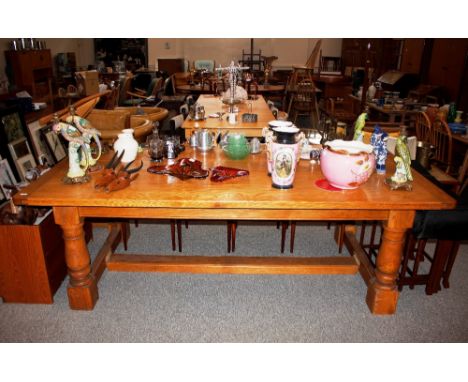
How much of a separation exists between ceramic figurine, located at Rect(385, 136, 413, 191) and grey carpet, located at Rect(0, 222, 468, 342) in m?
0.79

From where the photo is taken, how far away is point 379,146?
226cm

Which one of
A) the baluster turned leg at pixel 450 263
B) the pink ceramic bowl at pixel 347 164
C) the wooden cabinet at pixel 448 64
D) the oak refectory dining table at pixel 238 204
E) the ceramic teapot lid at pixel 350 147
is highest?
the wooden cabinet at pixel 448 64

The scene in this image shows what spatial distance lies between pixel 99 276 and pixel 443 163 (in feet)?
9.63

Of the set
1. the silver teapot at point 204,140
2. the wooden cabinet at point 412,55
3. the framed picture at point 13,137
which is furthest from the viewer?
the wooden cabinet at point 412,55

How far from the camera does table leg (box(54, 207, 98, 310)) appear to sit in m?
2.04

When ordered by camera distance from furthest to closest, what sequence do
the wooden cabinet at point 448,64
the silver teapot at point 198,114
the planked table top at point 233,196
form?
the wooden cabinet at point 448,64, the silver teapot at point 198,114, the planked table top at point 233,196

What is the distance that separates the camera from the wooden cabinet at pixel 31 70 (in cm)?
739

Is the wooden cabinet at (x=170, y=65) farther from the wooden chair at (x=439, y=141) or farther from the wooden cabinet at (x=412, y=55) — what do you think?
the wooden chair at (x=439, y=141)

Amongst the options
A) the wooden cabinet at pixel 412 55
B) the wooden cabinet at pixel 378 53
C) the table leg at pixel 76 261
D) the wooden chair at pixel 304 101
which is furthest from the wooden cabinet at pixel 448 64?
the table leg at pixel 76 261

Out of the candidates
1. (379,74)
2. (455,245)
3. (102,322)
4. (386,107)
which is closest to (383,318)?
(455,245)

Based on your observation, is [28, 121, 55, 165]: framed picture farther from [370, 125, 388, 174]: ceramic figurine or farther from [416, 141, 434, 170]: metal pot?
[416, 141, 434, 170]: metal pot

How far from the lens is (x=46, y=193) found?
197 centimetres

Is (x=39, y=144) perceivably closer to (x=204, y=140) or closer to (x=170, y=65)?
(x=204, y=140)

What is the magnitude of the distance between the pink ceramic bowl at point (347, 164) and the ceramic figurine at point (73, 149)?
4.15 ft
